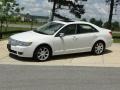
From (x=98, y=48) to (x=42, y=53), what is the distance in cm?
302

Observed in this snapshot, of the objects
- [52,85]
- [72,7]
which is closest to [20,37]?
[52,85]

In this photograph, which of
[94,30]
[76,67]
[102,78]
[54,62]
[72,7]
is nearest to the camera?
[102,78]

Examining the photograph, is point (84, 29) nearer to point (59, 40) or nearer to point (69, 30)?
point (69, 30)

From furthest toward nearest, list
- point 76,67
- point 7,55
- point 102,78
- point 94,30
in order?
point 94,30 → point 7,55 → point 76,67 → point 102,78

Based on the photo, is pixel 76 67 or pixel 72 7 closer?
pixel 76 67

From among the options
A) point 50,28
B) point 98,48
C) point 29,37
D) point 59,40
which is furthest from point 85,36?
point 29,37

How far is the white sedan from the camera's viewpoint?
515 inches

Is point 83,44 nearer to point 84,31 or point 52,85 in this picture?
point 84,31

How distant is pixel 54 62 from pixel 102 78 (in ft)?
10.5

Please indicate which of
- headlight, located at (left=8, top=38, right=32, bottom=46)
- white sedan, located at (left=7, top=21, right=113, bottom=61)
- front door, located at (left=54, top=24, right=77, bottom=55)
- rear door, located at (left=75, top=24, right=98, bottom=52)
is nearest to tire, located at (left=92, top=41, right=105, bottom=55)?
white sedan, located at (left=7, top=21, right=113, bottom=61)

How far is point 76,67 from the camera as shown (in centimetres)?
1232

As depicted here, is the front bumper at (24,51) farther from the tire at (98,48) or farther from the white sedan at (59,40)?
the tire at (98,48)

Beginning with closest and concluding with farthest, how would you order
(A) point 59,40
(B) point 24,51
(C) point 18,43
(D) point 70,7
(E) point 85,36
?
(B) point 24,51 → (C) point 18,43 → (A) point 59,40 → (E) point 85,36 → (D) point 70,7

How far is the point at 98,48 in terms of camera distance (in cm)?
1522
